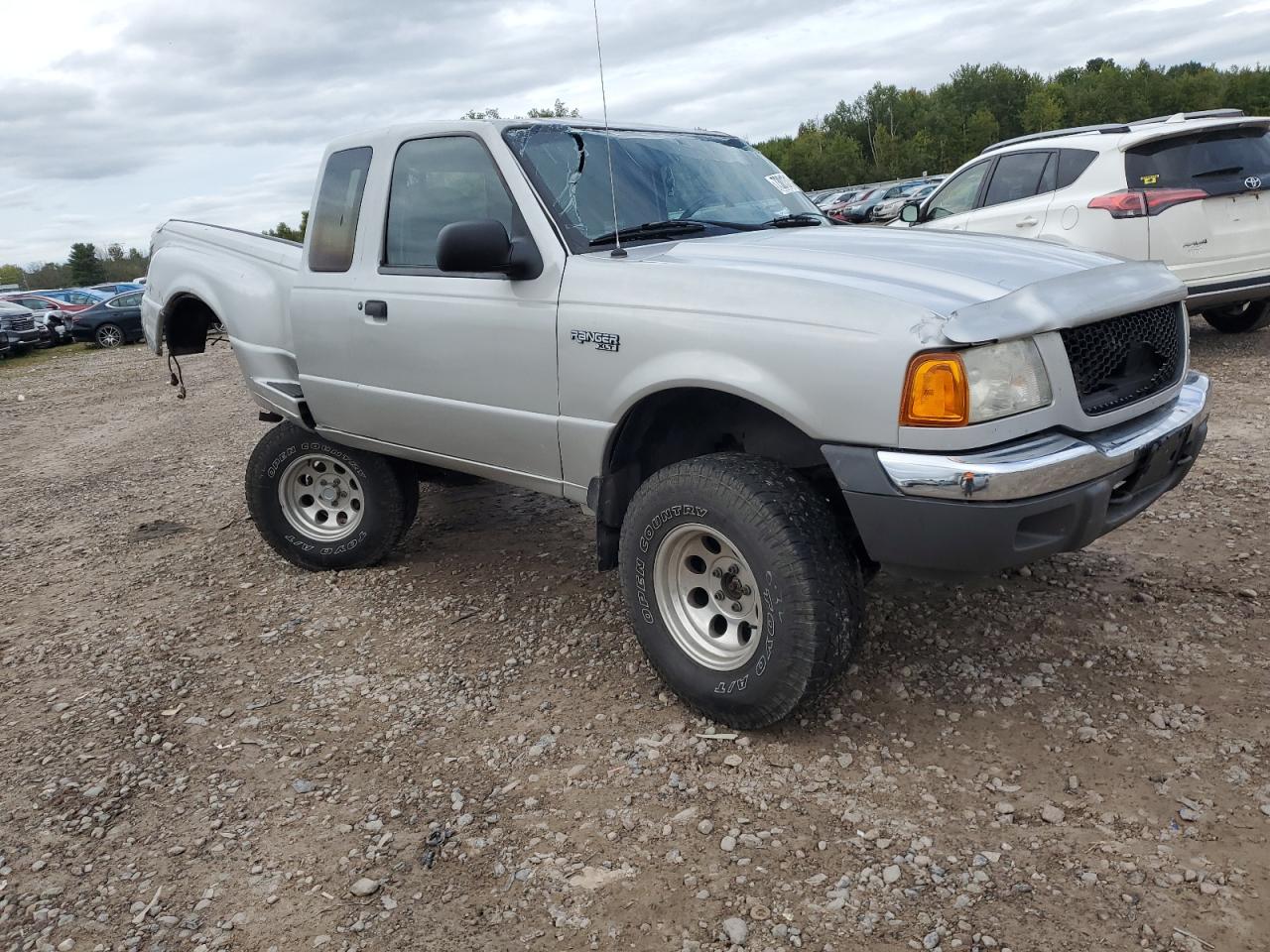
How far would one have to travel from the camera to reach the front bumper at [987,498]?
2615mm

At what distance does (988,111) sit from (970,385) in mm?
97901

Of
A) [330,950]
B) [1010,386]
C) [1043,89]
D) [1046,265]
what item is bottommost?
[330,950]

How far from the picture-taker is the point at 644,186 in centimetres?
382

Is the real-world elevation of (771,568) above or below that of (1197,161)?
below

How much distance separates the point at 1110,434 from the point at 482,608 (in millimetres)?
2773

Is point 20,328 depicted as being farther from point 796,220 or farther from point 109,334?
point 796,220

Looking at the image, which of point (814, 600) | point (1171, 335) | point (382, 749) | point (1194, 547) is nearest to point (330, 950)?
point (382, 749)

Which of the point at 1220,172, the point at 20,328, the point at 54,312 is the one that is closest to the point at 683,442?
the point at 1220,172

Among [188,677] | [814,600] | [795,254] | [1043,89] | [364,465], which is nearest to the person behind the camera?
[814,600]

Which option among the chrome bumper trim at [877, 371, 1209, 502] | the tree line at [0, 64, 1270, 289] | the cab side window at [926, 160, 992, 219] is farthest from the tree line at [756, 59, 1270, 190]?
the chrome bumper trim at [877, 371, 1209, 502]

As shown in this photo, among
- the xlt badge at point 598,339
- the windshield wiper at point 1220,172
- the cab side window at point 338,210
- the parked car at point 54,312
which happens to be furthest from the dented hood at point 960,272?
the parked car at point 54,312

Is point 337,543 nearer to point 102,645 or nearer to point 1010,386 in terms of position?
point 102,645

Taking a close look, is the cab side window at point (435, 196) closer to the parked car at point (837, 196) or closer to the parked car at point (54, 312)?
the parked car at point (54, 312)

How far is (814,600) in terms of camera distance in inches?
114
